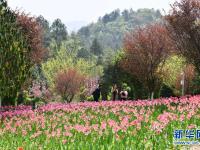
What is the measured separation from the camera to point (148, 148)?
895 centimetres

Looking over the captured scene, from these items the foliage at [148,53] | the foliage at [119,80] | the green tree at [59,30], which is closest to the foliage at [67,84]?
the foliage at [119,80]

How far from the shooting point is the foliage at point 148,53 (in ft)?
110

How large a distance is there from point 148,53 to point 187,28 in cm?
911

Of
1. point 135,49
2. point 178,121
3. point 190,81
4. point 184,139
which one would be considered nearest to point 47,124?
point 178,121

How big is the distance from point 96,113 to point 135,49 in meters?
19.3

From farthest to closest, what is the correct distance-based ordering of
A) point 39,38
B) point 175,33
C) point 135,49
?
point 135,49
point 39,38
point 175,33

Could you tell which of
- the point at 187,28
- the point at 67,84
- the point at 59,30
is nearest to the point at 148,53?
the point at 187,28

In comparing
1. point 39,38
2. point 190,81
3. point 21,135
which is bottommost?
point 21,135

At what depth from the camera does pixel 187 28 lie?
25266 millimetres

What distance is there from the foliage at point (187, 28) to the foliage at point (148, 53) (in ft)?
22.1

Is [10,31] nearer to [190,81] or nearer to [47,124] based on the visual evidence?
[47,124]

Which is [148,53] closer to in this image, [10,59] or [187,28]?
[187,28]

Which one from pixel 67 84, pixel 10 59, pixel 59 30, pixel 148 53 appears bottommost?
pixel 67 84

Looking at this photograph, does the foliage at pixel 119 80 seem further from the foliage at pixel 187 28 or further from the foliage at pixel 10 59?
the foliage at pixel 10 59
